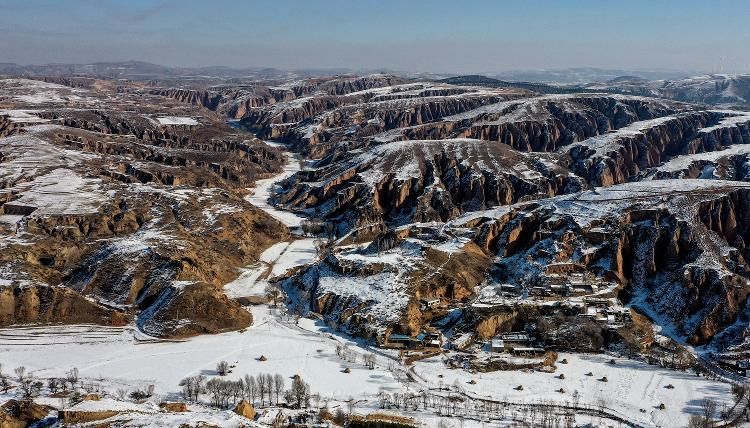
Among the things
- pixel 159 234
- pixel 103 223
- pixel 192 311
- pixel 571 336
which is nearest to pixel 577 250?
pixel 571 336

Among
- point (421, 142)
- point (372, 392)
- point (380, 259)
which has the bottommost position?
point (372, 392)

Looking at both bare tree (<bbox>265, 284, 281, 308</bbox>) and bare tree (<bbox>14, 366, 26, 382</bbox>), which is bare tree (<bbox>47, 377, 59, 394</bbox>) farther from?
bare tree (<bbox>265, 284, 281, 308</bbox>)

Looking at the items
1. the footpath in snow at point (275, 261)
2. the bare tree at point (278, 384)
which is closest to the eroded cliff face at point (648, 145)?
the footpath in snow at point (275, 261)

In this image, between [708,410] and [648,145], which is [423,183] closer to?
[648,145]

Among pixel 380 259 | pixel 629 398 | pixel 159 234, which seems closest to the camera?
pixel 629 398

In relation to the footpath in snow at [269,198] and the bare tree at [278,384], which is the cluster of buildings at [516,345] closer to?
the bare tree at [278,384]

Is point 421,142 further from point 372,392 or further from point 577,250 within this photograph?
point 372,392

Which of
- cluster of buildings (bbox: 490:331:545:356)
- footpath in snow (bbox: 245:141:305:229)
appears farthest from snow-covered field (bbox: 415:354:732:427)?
footpath in snow (bbox: 245:141:305:229)
